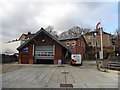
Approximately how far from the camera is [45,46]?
3869 centimetres

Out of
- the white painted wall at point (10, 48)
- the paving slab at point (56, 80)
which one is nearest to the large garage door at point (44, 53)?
the paving slab at point (56, 80)

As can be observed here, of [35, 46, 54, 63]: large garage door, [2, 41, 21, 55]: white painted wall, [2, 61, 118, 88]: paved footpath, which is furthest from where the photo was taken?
[2, 41, 21, 55]: white painted wall

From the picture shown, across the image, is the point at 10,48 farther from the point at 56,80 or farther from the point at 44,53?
the point at 56,80

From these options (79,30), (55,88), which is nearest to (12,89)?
(55,88)

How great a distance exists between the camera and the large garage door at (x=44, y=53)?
125 feet

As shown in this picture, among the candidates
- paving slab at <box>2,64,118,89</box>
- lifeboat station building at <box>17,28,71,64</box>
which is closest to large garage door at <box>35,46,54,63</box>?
lifeboat station building at <box>17,28,71,64</box>

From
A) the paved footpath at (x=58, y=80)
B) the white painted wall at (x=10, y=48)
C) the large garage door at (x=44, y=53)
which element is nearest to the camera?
the paved footpath at (x=58, y=80)

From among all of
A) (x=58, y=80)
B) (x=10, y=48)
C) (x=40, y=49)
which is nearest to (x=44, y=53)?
(x=40, y=49)

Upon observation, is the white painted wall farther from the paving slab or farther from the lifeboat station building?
the paving slab

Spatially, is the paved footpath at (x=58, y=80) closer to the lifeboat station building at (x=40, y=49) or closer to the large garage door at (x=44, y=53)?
the large garage door at (x=44, y=53)

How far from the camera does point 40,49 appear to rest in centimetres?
3853

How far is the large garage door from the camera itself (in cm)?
→ 3800

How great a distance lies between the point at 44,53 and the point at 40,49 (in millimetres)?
1271

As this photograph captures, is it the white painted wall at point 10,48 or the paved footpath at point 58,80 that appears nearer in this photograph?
the paved footpath at point 58,80
